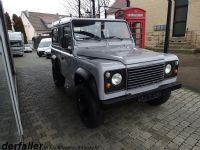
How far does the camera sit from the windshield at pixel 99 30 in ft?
13.1

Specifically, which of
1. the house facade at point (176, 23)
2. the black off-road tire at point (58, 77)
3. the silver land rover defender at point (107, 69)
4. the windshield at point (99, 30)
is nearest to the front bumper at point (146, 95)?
the silver land rover defender at point (107, 69)

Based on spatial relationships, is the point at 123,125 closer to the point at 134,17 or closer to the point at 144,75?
the point at 144,75

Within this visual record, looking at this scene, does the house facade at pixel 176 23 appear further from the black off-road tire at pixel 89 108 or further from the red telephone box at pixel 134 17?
the black off-road tire at pixel 89 108

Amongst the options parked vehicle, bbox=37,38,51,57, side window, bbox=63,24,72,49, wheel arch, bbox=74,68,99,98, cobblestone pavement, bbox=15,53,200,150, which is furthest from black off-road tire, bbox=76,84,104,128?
parked vehicle, bbox=37,38,51,57

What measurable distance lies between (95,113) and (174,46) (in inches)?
443

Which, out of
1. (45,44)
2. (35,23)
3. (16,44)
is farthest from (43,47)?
(35,23)

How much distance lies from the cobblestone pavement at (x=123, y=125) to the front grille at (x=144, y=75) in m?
0.92

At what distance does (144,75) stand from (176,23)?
11.5 meters

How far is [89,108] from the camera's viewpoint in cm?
318

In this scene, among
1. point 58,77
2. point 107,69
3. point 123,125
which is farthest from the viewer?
point 58,77

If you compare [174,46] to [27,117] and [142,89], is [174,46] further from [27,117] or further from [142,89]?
[27,117]

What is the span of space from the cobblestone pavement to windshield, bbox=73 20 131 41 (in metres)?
1.79

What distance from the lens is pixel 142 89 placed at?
3.21 meters

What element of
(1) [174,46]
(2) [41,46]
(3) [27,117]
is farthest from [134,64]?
(2) [41,46]
